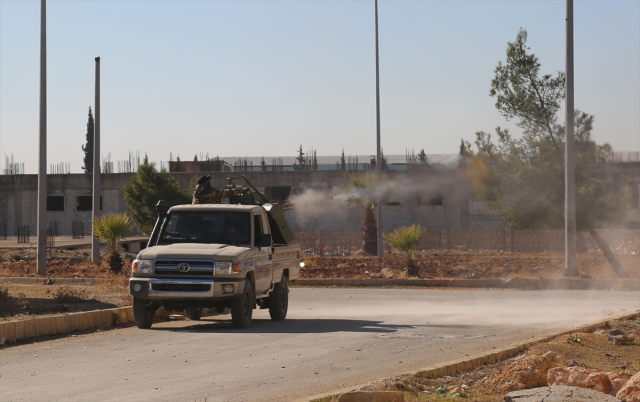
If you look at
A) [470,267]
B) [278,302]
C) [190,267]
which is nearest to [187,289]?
[190,267]

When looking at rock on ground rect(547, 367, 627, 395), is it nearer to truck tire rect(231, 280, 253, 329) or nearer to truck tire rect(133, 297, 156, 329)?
truck tire rect(231, 280, 253, 329)

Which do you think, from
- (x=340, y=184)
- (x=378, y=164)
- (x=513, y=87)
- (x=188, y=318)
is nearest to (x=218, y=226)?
(x=188, y=318)

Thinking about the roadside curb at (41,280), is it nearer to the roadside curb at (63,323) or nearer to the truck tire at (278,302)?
the roadside curb at (63,323)

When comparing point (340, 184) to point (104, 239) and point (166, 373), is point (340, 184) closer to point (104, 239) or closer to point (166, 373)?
point (104, 239)

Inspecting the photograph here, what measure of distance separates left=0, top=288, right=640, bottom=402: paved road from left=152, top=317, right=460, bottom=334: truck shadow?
0.06ft

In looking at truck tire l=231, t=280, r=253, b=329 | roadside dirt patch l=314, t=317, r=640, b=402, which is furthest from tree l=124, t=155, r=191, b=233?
roadside dirt patch l=314, t=317, r=640, b=402

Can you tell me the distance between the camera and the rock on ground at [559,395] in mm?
6699

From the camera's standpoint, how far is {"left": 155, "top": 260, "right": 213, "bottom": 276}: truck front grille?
534 inches

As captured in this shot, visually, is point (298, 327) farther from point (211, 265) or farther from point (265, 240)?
point (211, 265)

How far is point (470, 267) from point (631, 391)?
77.7ft

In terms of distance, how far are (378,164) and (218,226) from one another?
912 inches

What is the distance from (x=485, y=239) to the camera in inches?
1999

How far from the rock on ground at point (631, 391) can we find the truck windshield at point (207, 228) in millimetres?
8258

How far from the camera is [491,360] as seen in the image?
391 inches
